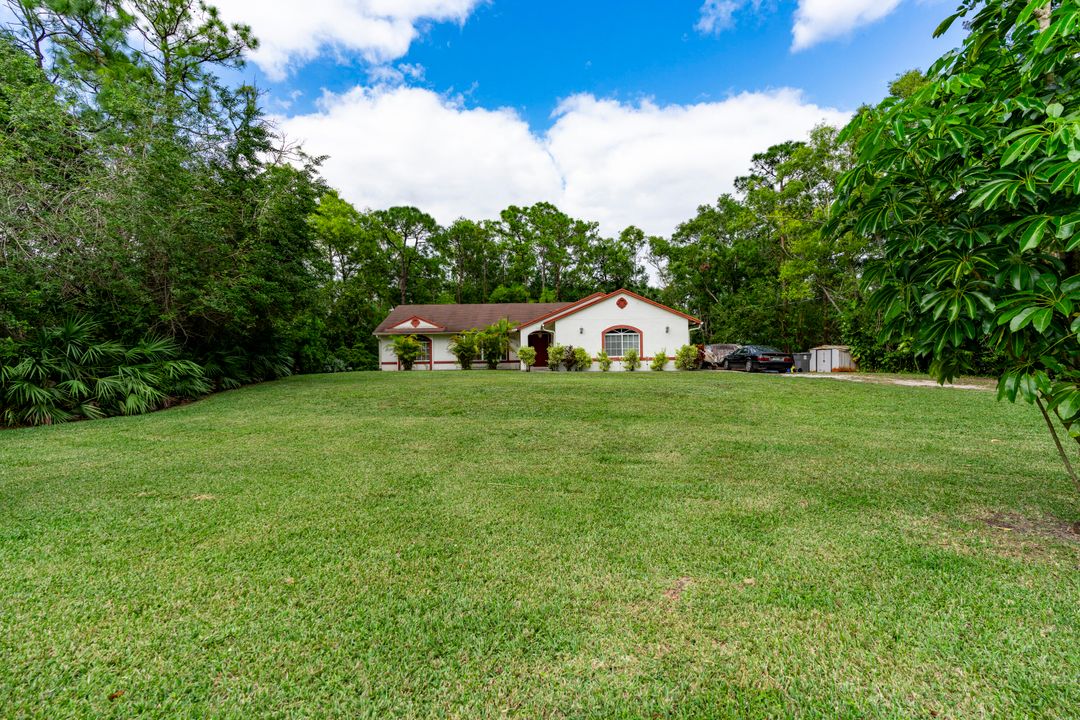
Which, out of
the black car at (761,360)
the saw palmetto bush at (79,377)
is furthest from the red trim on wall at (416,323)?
the black car at (761,360)

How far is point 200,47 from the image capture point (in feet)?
50.2

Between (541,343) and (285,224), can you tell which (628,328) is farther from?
(285,224)

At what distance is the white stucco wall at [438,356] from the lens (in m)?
24.3

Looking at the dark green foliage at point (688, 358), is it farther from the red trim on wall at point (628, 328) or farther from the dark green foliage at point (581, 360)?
the dark green foliage at point (581, 360)

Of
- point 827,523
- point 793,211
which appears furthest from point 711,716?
point 793,211

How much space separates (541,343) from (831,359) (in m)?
13.8

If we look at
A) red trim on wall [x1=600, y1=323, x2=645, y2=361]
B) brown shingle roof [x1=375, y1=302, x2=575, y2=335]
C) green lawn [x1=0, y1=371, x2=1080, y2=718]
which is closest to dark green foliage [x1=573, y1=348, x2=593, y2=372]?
red trim on wall [x1=600, y1=323, x2=645, y2=361]

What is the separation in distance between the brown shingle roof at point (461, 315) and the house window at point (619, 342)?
4807 mm

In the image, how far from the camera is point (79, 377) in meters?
8.31

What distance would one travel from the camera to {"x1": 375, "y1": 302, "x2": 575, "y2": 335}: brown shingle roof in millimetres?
25188

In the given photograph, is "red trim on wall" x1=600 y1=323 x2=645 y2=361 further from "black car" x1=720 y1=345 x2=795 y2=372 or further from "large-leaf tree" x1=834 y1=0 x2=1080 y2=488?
"large-leaf tree" x1=834 y1=0 x2=1080 y2=488

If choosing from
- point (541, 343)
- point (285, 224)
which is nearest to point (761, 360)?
point (541, 343)

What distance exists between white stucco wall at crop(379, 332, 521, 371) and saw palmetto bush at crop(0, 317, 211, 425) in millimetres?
14688

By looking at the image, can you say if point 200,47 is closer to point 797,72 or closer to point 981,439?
point 797,72
